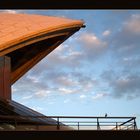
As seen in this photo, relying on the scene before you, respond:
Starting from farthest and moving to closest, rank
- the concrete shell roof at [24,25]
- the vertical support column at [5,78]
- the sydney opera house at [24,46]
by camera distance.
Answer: the vertical support column at [5,78]
the concrete shell roof at [24,25]
the sydney opera house at [24,46]

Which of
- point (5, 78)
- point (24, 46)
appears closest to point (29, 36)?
point (24, 46)

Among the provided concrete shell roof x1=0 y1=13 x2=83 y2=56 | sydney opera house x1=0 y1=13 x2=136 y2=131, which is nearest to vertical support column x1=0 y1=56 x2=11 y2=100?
sydney opera house x1=0 y1=13 x2=136 y2=131

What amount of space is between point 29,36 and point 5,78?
10.4 feet

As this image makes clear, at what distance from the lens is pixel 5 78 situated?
73.6ft

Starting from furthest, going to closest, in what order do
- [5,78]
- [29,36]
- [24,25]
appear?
1. [5,78]
2. [24,25]
3. [29,36]

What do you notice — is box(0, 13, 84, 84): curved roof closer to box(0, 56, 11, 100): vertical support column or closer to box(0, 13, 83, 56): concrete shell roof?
box(0, 13, 83, 56): concrete shell roof

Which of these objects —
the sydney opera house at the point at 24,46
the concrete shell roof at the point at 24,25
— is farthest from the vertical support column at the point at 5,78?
the concrete shell roof at the point at 24,25

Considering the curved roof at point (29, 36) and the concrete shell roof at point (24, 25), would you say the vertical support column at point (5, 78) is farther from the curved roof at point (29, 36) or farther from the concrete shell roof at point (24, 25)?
the concrete shell roof at point (24, 25)

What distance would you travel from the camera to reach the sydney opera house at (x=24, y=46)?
17.9m

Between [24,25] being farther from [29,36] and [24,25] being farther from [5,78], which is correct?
[5,78]

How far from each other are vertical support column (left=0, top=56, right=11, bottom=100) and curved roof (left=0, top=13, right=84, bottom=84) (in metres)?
0.48
